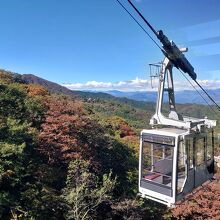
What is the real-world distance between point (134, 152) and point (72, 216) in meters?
10.7

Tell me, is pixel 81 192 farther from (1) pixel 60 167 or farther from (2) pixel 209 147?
(2) pixel 209 147

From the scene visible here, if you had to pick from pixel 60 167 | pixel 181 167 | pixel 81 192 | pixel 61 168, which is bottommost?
pixel 81 192

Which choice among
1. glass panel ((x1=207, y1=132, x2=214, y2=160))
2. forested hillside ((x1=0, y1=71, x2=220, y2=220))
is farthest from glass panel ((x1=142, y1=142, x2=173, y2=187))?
forested hillside ((x1=0, y1=71, x2=220, y2=220))

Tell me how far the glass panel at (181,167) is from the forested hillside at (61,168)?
21.2 feet

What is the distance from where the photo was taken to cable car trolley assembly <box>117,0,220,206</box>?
10337 millimetres

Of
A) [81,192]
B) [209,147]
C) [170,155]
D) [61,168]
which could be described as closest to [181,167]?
[170,155]

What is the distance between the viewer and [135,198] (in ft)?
64.0

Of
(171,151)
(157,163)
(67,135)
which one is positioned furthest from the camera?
(67,135)

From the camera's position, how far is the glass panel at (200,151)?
11428mm

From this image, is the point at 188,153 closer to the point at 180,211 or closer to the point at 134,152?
the point at 180,211

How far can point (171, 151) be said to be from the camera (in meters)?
10.6

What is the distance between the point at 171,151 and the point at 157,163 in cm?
81

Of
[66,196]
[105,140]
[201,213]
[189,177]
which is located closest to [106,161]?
[105,140]

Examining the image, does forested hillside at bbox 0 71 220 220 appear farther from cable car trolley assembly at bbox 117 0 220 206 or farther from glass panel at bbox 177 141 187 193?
glass panel at bbox 177 141 187 193
